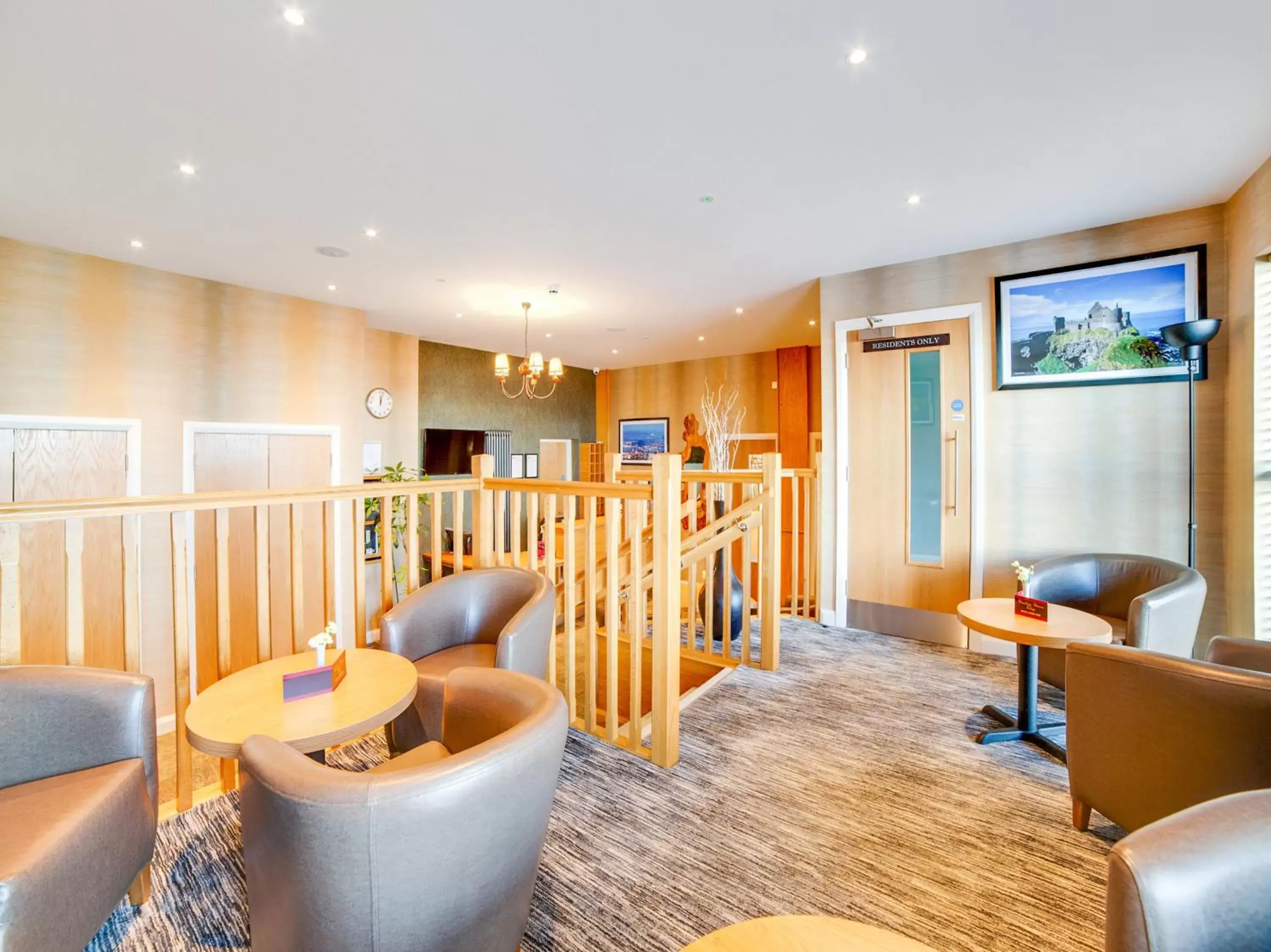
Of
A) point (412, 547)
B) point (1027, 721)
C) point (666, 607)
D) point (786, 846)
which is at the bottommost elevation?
point (786, 846)

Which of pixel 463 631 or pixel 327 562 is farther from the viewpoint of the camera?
pixel 463 631

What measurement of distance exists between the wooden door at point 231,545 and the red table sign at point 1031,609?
5.60 metres

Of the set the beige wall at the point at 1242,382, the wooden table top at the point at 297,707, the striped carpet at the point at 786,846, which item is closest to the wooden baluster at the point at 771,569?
the striped carpet at the point at 786,846

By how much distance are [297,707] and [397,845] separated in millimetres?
879

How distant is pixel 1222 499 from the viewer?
324cm

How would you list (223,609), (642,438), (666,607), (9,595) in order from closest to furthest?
(9,595), (223,609), (666,607), (642,438)

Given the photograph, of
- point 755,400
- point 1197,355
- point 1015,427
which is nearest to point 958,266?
point 1015,427

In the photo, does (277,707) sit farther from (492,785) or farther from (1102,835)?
(1102,835)

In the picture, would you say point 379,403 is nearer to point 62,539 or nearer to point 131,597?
point 62,539

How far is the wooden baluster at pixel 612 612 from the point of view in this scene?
2453 mm

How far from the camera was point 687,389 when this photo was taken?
8.56 meters

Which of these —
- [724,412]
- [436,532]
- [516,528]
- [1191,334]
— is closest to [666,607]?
[516,528]

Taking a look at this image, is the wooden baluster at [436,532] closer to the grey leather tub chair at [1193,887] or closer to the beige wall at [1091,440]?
the grey leather tub chair at [1193,887]

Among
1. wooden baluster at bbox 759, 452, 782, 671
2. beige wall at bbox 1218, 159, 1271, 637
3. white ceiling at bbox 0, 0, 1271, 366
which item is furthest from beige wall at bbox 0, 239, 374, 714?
beige wall at bbox 1218, 159, 1271, 637
